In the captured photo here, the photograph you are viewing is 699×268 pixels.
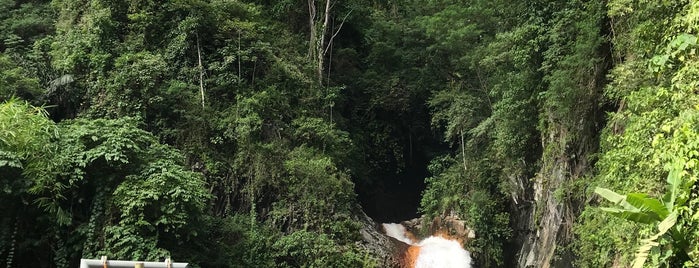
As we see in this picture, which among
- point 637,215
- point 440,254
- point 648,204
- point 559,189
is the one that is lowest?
point 440,254

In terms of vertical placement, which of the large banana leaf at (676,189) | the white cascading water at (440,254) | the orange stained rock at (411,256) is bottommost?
the white cascading water at (440,254)

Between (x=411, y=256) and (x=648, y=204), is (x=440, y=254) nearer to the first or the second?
(x=411, y=256)

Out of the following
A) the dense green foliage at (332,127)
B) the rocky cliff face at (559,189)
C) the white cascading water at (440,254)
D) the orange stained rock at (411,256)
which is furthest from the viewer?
the white cascading water at (440,254)

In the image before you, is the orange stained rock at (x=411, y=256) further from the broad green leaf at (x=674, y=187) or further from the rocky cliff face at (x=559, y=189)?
the broad green leaf at (x=674, y=187)

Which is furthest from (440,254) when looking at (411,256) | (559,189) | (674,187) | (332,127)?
(674,187)

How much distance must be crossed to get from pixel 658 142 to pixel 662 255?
139 cm

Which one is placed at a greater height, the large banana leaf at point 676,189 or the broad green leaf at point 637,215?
the large banana leaf at point 676,189

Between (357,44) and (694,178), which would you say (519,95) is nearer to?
(694,178)

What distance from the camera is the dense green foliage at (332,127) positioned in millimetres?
8109

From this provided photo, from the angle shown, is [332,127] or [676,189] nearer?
[676,189]

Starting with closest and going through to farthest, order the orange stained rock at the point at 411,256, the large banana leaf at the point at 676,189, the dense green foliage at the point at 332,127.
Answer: the large banana leaf at the point at 676,189 < the dense green foliage at the point at 332,127 < the orange stained rock at the point at 411,256

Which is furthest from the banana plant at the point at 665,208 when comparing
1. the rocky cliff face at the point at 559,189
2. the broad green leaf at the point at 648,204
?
the rocky cliff face at the point at 559,189

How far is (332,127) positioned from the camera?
658 inches

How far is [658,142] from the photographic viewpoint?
655 centimetres
